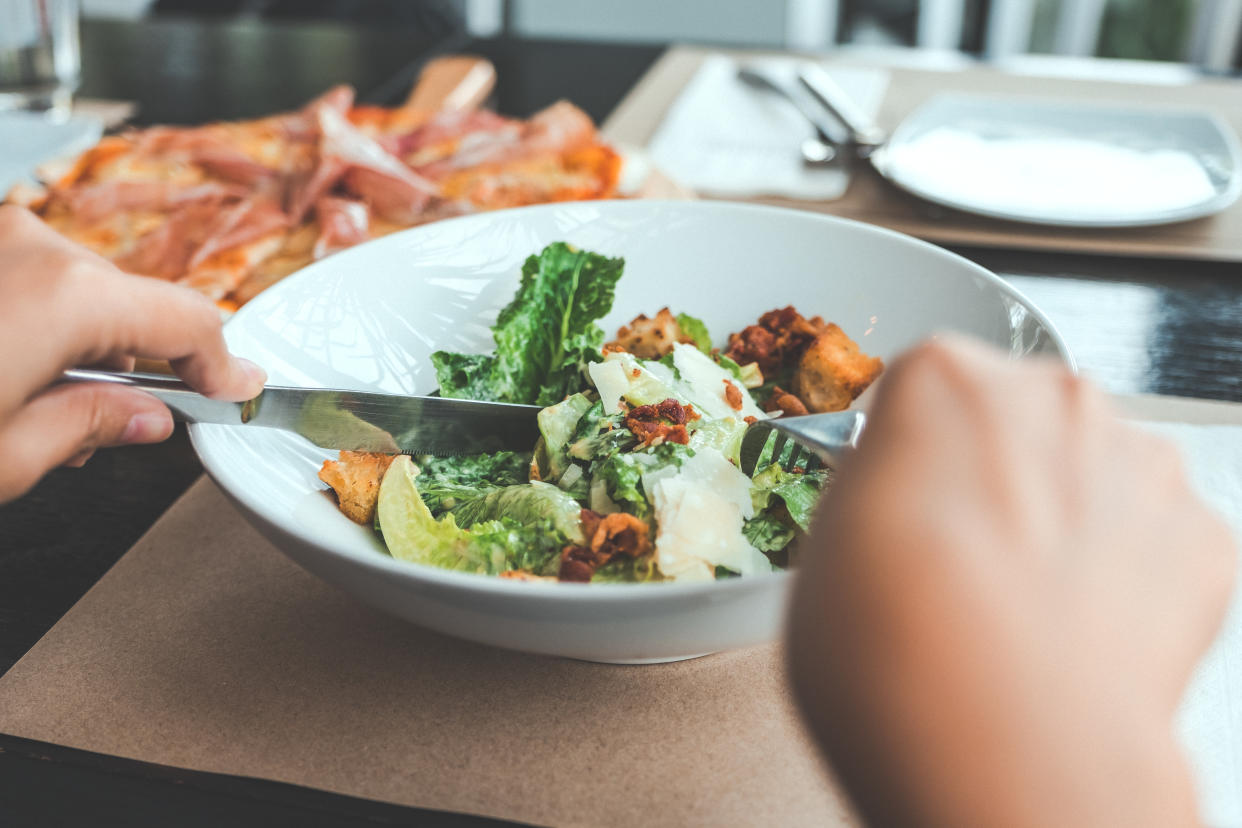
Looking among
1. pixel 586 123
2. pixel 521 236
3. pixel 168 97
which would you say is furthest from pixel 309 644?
pixel 168 97

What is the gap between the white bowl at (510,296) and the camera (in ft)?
2.15

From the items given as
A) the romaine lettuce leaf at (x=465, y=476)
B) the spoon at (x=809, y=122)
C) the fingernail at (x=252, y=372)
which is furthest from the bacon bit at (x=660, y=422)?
the spoon at (x=809, y=122)

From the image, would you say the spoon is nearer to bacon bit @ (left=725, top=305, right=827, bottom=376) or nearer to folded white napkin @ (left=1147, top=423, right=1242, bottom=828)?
bacon bit @ (left=725, top=305, right=827, bottom=376)

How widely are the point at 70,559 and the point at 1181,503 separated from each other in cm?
81

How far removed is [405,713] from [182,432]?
20.1 inches

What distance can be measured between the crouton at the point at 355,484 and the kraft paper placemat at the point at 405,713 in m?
0.08

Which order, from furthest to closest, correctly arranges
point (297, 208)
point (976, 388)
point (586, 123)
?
point (586, 123) → point (297, 208) → point (976, 388)

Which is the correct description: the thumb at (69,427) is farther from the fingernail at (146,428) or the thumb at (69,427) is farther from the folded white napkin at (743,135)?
the folded white napkin at (743,135)

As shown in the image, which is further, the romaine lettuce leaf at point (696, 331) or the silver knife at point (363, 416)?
the romaine lettuce leaf at point (696, 331)

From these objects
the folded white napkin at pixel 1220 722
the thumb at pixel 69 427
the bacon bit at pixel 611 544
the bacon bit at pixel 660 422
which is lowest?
the folded white napkin at pixel 1220 722

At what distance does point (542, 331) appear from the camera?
0.90m

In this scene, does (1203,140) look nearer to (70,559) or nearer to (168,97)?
(70,559)

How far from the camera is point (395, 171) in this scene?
4.49ft

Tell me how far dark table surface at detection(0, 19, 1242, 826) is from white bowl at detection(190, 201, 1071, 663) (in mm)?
168
